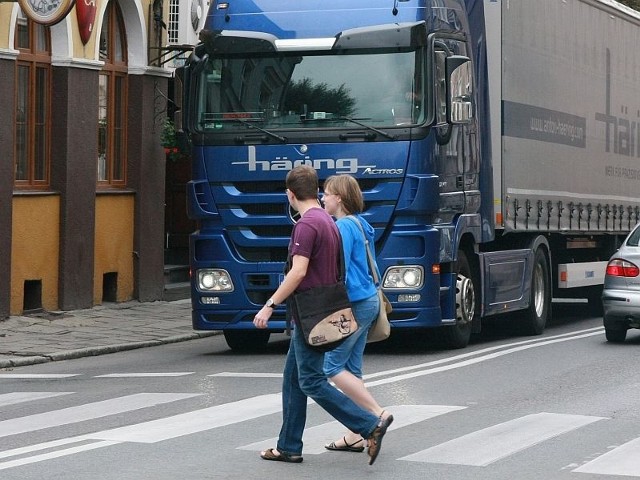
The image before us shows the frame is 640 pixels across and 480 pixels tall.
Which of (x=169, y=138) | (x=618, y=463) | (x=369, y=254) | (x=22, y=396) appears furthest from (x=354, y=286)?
(x=169, y=138)

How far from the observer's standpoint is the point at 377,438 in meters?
8.88

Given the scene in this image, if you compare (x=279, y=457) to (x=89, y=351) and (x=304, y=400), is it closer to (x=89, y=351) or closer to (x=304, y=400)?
(x=304, y=400)

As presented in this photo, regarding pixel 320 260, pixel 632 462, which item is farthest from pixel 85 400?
pixel 632 462

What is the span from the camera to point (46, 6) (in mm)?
17969

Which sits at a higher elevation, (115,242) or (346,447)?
(115,242)

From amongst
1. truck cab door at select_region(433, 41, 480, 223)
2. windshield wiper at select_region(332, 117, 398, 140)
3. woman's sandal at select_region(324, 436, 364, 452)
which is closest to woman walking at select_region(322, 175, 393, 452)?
woman's sandal at select_region(324, 436, 364, 452)

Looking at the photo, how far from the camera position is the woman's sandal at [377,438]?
8.83 meters

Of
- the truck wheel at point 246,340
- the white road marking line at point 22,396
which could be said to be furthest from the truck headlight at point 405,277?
the white road marking line at point 22,396

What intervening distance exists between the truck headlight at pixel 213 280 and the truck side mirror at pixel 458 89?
2639mm

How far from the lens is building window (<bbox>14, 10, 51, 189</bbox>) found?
65.7ft

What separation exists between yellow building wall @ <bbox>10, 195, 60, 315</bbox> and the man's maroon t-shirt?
11108 mm

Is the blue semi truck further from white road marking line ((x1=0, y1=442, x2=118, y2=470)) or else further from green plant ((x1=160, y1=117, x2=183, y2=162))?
green plant ((x1=160, y1=117, x2=183, y2=162))

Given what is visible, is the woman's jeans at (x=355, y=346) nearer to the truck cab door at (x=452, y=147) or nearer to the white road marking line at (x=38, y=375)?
the white road marking line at (x=38, y=375)

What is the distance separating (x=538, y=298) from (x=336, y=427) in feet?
28.3
